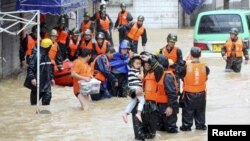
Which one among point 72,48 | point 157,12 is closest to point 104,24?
point 72,48

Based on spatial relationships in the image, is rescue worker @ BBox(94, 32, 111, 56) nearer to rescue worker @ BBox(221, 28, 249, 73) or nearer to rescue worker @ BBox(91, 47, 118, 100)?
rescue worker @ BBox(91, 47, 118, 100)

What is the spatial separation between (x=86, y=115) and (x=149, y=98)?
2.77 meters

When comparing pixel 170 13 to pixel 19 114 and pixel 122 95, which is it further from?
pixel 19 114

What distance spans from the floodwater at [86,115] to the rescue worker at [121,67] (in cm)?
35

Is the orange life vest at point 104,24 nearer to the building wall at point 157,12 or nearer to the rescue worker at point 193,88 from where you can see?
the building wall at point 157,12

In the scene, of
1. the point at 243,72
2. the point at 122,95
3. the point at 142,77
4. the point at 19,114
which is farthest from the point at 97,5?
the point at 142,77

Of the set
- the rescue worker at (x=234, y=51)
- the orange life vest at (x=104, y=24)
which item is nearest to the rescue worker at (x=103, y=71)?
the rescue worker at (x=234, y=51)

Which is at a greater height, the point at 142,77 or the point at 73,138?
the point at 142,77

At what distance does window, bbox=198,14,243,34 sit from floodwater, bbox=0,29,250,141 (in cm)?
239

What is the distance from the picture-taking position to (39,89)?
46.6ft

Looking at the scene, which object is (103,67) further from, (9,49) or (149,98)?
(9,49)

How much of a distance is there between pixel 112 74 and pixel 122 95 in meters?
0.60

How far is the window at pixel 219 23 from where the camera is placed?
68.7 feet

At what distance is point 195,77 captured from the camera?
470 inches
